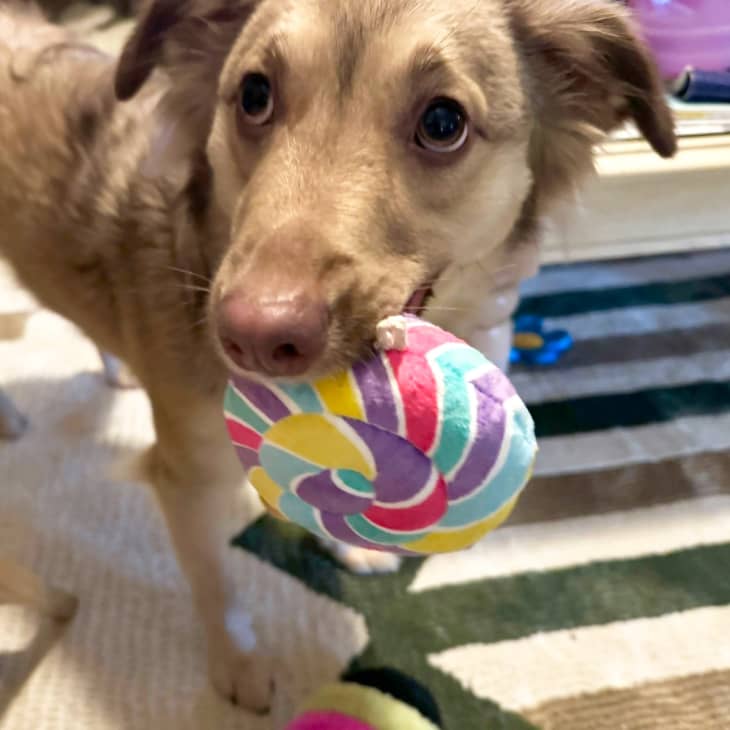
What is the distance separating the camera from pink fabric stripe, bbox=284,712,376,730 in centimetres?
104

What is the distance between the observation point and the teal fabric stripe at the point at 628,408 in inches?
70.9

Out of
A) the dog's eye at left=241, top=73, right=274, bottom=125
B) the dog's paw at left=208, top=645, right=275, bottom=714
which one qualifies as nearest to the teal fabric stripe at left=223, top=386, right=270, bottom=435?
the dog's eye at left=241, top=73, right=274, bottom=125

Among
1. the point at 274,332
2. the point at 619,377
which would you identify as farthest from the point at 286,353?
the point at 619,377

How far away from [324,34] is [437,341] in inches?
15.1

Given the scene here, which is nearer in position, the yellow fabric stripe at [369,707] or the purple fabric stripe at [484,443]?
the purple fabric stripe at [484,443]

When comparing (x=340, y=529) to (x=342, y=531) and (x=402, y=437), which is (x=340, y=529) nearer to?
(x=342, y=531)

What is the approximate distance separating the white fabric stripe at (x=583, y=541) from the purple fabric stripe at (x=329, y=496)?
25.8 inches

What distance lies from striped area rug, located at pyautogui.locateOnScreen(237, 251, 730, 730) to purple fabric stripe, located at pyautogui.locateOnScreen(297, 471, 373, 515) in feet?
1.95

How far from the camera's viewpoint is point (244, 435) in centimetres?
87

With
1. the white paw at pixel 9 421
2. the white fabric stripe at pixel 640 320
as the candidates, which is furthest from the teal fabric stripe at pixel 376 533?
the white fabric stripe at pixel 640 320

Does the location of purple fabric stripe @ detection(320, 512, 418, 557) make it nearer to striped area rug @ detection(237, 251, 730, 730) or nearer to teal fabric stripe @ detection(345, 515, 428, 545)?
teal fabric stripe @ detection(345, 515, 428, 545)

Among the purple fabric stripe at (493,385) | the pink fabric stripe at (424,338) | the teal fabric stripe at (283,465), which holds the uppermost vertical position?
the pink fabric stripe at (424,338)

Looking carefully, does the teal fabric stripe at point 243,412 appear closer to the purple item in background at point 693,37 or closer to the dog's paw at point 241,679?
the dog's paw at point 241,679

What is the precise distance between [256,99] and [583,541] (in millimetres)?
1080
